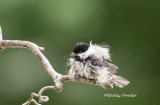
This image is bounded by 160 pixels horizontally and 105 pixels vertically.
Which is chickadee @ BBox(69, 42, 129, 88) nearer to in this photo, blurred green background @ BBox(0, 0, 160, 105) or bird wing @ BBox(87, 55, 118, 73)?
bird wing @ BBox(87, 55, 118, 73)

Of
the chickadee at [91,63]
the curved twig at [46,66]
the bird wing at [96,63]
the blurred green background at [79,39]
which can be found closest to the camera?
the curved twig at [46,66]

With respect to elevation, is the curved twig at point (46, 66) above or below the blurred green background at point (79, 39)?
below

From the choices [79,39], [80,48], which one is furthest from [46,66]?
[79,39]

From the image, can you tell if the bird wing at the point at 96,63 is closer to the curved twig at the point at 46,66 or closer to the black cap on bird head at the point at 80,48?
the black cap on bird head at the point at 80,48

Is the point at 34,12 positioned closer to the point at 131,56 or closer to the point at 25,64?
the point at 25,64

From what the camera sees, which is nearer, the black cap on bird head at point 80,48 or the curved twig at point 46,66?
the curved twig at point 46,66

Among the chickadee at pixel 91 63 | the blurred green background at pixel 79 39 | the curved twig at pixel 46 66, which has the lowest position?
the curved twig at pixel 46 66

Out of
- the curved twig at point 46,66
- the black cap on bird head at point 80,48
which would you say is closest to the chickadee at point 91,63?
the black cap on bird head at point 80,48

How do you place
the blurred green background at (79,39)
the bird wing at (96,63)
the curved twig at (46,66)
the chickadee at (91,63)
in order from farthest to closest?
the blurred green background at (79,39), the bird wing at (96,63), the chickadee at (91,63), the curved twig at (46,66)

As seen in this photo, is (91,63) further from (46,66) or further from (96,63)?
(46,66)
